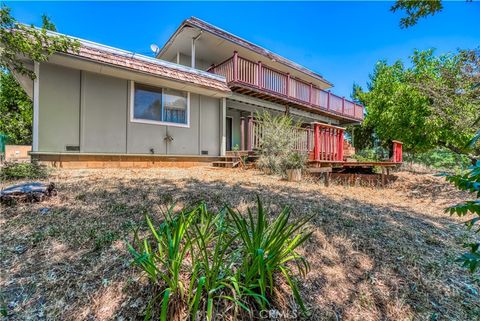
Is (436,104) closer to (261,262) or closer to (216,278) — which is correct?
(261,262)

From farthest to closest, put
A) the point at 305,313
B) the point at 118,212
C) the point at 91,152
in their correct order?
the point at 91,152, the point at 118,212, the point at 305,313

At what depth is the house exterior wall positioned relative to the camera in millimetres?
5906

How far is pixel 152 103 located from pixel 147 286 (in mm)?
6909

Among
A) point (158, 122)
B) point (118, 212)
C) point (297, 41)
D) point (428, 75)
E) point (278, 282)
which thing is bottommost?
point (278, 282)

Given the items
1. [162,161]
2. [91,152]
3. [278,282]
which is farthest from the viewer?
[162,161]

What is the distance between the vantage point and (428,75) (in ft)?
27.1

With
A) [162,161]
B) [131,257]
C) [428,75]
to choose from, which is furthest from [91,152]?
[428,75]

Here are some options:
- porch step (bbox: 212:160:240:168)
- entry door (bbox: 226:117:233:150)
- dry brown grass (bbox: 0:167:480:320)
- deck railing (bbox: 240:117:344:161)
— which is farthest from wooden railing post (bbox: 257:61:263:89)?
dry brown grass (bbox: 0:167:480:320)

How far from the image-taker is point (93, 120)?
6.55m

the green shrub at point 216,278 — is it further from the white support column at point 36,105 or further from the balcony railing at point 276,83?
the balcony railing at point 276,83

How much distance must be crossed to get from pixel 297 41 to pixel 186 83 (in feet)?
31.9

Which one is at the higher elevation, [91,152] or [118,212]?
[91,152]

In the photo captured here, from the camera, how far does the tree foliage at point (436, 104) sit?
6.85 metres

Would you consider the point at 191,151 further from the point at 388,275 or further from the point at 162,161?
the point at 388,275
